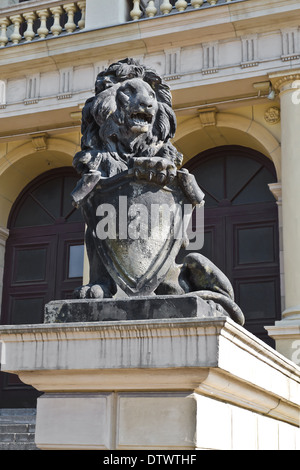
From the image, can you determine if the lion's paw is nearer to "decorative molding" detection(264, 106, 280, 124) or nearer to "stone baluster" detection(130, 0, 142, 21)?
"decorative molding" detection(264, 106, 280, 124)

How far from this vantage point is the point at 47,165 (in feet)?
55.4

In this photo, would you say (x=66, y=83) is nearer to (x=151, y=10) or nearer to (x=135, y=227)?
(x=151, y=10)

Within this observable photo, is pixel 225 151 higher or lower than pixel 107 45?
lower

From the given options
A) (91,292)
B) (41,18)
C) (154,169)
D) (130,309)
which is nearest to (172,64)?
(41,18)

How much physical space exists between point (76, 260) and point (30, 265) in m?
1.20

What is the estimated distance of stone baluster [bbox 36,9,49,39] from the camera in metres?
14.7

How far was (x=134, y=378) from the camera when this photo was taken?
3.65 m

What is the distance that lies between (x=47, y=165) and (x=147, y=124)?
40.7 ft

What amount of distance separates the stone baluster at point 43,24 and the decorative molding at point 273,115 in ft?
15.8

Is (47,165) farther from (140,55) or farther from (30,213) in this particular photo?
(140,55)

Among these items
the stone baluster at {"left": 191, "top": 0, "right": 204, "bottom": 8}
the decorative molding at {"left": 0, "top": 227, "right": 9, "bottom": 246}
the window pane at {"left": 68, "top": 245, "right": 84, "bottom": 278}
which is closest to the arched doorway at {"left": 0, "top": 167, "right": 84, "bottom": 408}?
the window pane at {"left": 68, "top": 245, "right": 84, "bottom": 278}
